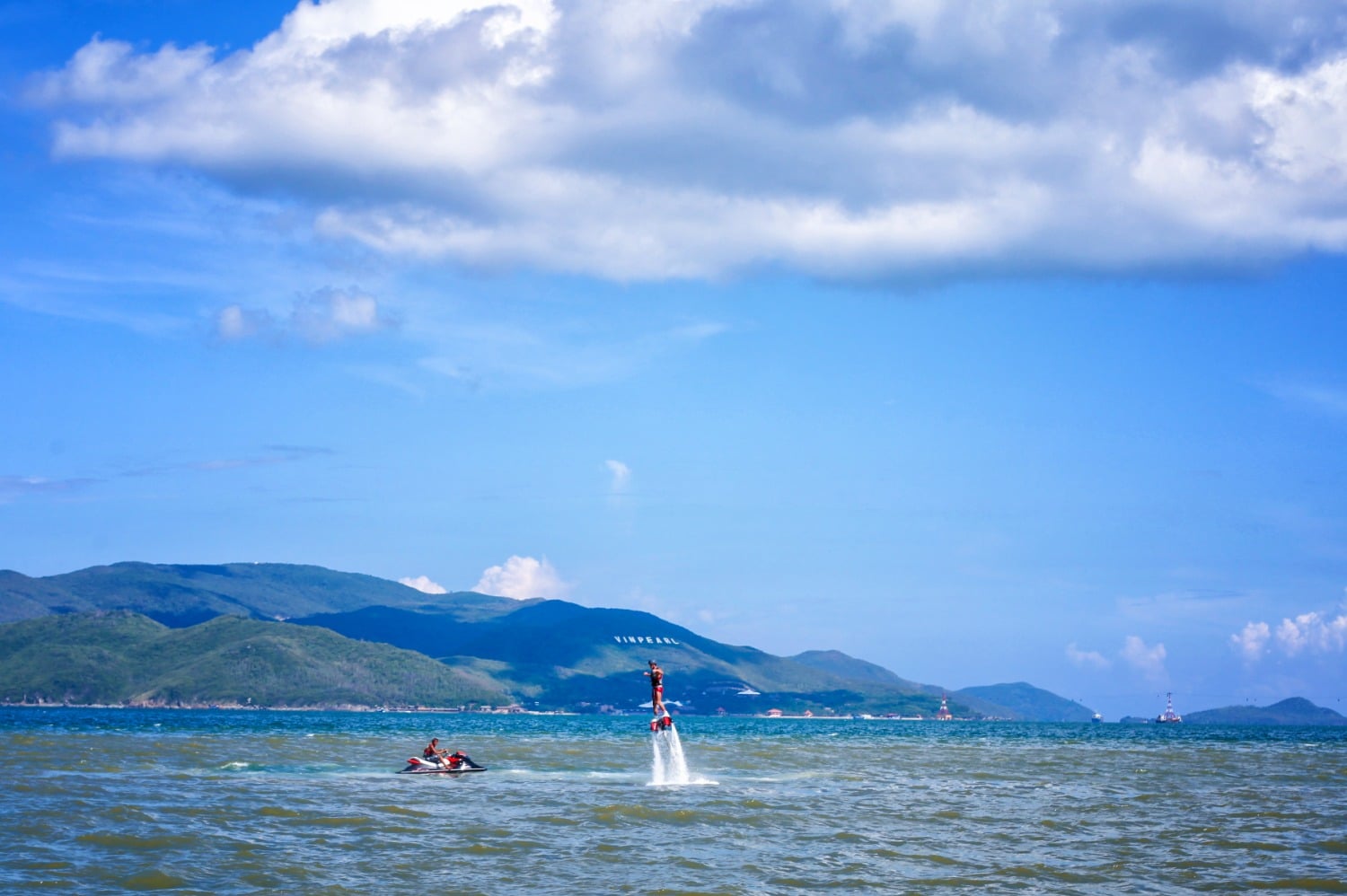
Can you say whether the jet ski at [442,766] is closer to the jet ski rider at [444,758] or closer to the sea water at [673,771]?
the jet ski rider at [444,758]

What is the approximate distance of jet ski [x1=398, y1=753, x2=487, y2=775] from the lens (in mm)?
66000

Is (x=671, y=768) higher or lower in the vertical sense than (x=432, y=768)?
higher

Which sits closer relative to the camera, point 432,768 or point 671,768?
point 432,768

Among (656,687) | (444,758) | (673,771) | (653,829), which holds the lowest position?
(673,771)

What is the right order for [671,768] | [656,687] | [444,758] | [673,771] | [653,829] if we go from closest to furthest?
[653,829], [656,687], [673,771], [444,758], [671,768]

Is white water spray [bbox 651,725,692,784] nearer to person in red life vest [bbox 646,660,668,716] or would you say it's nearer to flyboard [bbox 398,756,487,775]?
person in red life vest [bbox 646,660,668,716]

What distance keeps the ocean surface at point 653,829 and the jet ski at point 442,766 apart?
114cm

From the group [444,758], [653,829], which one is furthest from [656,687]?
[444,758]

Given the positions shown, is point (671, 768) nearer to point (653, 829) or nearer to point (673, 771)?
point (673, 771)

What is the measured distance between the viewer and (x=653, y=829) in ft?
137

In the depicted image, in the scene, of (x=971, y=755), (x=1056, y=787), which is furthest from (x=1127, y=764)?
(x=1056, y=787)

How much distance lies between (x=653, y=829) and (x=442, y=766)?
27.7m

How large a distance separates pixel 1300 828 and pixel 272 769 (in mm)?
50641

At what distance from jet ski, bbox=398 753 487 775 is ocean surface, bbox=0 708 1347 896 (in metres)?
1.14
